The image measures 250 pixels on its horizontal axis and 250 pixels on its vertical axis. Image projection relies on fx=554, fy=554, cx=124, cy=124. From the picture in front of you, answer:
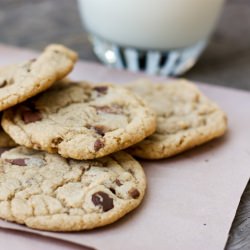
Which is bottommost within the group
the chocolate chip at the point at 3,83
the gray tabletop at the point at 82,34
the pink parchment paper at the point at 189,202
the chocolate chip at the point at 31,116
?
the gray tabletop at the point at 82,34

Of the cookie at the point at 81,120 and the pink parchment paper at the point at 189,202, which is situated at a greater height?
the cookie at the point at 81,120

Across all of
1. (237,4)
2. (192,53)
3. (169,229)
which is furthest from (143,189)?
(237,4)

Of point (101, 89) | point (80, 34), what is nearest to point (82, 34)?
point (80, 34)

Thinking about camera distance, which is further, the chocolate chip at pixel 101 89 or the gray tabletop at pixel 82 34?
the gray tabletop at pixel 82 34

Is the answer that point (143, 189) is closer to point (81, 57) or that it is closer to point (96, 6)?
point (96, 6)

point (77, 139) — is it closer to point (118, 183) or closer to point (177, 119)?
point (118, 183)

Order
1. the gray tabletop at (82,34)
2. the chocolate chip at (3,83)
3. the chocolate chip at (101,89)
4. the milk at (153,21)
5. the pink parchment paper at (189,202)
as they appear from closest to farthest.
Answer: the pink parchment paper at (189,202), the chocolate chip at (3,83), the chocolate chip at (101,89), the milk at (153,21), the gray tabletop at (82,34)

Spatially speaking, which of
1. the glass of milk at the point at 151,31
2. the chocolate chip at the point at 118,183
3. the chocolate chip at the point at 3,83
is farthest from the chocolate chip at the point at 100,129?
the glass of milk at the point at 151,31

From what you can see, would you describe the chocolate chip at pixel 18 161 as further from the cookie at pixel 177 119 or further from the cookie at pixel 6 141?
the cookie at pixel 177 119
